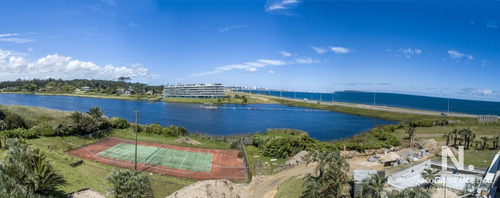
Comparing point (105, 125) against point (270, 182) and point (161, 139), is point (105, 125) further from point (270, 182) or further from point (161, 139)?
point (270, 182)

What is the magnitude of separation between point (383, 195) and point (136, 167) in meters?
22.8

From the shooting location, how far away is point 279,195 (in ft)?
76.7

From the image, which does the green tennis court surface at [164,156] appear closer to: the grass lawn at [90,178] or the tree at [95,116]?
the grass lawn at [90,178]

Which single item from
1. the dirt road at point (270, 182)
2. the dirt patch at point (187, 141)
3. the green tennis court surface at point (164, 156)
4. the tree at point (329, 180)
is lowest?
the dirt road at point (270, 182)

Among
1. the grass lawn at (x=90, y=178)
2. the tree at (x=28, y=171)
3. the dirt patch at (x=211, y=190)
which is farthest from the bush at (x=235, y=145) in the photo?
the tree at (x=28, y=171)

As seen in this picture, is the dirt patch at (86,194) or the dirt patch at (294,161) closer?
the dirt patch at (86,194)

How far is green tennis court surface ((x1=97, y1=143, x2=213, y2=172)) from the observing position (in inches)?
1225

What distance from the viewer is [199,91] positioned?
6250 inches

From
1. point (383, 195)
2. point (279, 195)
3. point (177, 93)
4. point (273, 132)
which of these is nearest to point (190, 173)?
point (279, 195)

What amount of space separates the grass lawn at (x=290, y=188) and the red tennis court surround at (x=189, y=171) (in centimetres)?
441

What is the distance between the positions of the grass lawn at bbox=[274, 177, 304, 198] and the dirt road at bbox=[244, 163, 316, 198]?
667 mm

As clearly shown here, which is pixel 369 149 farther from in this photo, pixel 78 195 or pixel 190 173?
pixel 78 195

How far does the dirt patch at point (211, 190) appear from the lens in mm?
19516

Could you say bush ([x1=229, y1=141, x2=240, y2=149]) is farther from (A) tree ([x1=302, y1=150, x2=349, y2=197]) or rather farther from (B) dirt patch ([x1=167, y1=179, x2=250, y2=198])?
(A) tree ([x1=302, y1=150, x2=349, y2=197])
